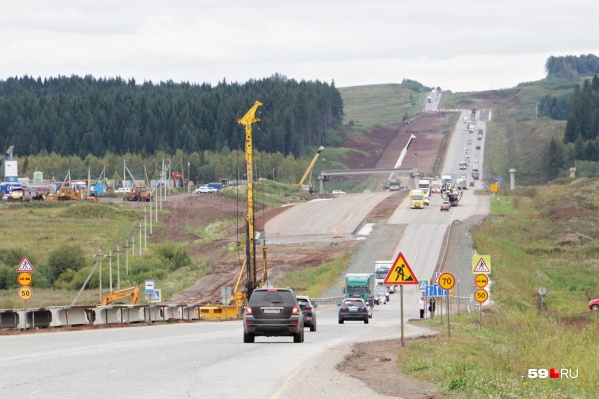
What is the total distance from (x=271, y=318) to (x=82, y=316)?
490 inches

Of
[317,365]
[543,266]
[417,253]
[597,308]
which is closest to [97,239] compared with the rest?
[417,253]

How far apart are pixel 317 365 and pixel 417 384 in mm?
3563

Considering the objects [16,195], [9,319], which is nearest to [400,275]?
[9,319]

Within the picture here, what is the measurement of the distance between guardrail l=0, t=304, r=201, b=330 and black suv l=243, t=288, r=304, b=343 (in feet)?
32.7

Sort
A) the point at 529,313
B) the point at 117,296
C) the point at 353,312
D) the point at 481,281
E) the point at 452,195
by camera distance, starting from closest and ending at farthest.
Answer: the point at 481,281 → the point at 353,312 → the point at 117,296 → the point at 529,313 → the point at 452,195

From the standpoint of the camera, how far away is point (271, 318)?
33906 millimetres

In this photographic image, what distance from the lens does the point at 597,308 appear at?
6825 cm

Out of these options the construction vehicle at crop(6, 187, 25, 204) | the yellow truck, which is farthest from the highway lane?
the construction vehicle at crop(6, 187, 25, 204)

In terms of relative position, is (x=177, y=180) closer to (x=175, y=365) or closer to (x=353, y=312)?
(x=353, y=312)

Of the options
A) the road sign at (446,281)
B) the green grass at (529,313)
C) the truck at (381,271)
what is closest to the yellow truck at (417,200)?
the green grass at (529,313)

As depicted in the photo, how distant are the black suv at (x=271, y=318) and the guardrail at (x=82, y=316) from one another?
32.7ft

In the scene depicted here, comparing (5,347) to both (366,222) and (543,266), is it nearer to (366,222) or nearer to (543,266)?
(543,266)

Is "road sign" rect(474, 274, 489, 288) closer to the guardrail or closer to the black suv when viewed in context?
the black suv

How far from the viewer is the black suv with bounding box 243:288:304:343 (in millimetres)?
33781
